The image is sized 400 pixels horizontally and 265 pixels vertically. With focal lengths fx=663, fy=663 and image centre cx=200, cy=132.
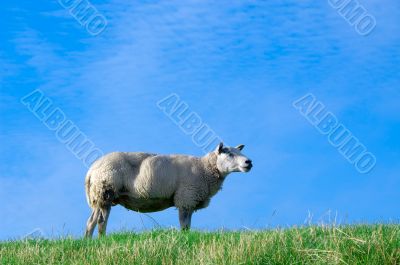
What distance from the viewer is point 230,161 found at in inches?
664

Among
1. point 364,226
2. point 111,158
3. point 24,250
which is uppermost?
point 111,158

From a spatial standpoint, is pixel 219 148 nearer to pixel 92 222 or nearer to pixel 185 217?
pixel 185 217

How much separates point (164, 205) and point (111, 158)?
5.77 feet

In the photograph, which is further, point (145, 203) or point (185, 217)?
point (145, 203)

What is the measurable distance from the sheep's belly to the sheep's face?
160 centimetres

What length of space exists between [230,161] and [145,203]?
94.6 inches

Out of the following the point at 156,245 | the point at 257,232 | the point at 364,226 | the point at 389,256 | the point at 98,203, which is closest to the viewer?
the point at 389,256

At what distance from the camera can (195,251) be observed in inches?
376

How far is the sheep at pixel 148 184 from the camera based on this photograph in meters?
16.1

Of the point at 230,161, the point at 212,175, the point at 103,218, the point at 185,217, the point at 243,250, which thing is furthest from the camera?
the point at 230,161

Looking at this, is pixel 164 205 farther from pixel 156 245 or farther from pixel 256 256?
pixel 256 256

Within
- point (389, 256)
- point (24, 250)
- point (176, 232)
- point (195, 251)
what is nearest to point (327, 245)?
point (389, 256)

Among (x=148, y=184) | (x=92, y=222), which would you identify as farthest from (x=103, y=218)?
(x=148, y=184)

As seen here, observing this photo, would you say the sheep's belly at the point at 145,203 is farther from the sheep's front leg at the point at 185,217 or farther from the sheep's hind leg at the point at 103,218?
the sheep's front leg at the point at 185,217
